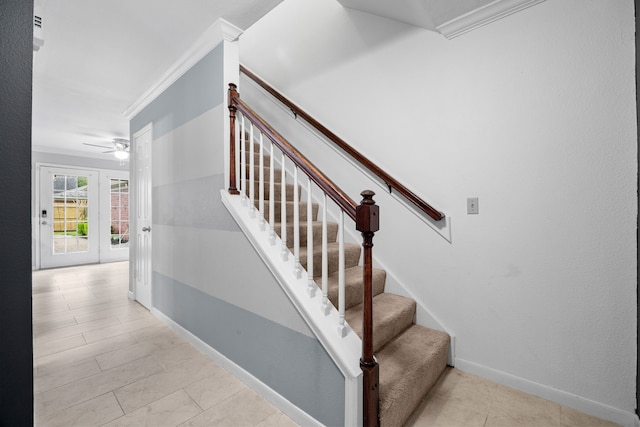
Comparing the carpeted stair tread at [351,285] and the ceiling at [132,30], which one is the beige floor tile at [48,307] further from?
the carpeted stair tread at [351,285]

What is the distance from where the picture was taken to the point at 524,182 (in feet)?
5.54

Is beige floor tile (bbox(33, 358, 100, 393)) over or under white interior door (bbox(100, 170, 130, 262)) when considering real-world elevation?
under

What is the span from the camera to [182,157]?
8.39ft

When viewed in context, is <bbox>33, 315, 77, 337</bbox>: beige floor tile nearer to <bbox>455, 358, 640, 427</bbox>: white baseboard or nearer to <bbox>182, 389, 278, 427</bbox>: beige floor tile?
<bbox>182, 389, 278, 427</bbox>: beige floor tile

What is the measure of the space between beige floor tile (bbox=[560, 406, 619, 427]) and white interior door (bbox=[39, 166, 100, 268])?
7966mm

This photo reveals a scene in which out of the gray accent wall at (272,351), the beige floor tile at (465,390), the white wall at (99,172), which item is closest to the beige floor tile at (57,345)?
the gray accent wall at (272,351)

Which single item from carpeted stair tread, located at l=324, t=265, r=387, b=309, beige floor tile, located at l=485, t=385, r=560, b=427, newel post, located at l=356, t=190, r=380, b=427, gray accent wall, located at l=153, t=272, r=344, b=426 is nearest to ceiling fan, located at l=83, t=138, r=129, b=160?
gray accent wall, located at l=153, t=272, r=344, b=426

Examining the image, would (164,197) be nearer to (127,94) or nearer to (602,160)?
(127,94)

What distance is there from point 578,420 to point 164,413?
7.44ft

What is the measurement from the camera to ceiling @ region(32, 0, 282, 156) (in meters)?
1.89

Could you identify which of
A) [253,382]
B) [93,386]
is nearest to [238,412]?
[253,382]

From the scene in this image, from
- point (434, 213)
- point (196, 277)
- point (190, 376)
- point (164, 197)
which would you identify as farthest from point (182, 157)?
point (434, 213)

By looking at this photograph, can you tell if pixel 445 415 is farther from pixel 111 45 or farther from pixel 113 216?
pixel 113 216

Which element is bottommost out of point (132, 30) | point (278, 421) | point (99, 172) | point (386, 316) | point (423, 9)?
point (278, 421)
